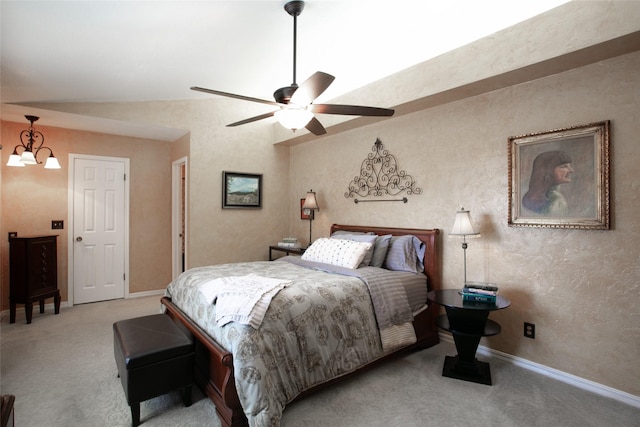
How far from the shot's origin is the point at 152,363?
80.2 inches

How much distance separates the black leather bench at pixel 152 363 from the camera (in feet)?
6.51

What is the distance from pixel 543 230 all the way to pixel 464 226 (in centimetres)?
58

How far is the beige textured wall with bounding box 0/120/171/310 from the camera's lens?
13.4 feet

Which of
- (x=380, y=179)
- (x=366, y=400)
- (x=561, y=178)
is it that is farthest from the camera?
(x=380, y=179)

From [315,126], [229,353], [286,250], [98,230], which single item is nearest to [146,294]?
[98,230]

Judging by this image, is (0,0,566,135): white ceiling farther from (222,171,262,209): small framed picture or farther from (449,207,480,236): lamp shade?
(449,207,480,236): lamp shade

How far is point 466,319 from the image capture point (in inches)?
101

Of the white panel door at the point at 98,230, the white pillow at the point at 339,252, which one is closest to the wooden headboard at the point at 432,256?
the white pillow at the point at 339,252

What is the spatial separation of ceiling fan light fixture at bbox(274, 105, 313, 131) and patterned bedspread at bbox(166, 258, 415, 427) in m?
1.18

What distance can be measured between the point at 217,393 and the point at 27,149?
12.9 ft

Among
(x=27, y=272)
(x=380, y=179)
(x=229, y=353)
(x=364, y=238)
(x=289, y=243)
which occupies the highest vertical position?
(x=380, y=179)

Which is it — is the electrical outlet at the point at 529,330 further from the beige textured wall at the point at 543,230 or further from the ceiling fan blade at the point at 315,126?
the ceiling fan blade at the point at 315,126

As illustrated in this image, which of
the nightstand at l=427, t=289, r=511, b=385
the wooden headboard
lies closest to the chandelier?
the wooden headboard

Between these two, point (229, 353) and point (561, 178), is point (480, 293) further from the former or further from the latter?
point (229, 353)
